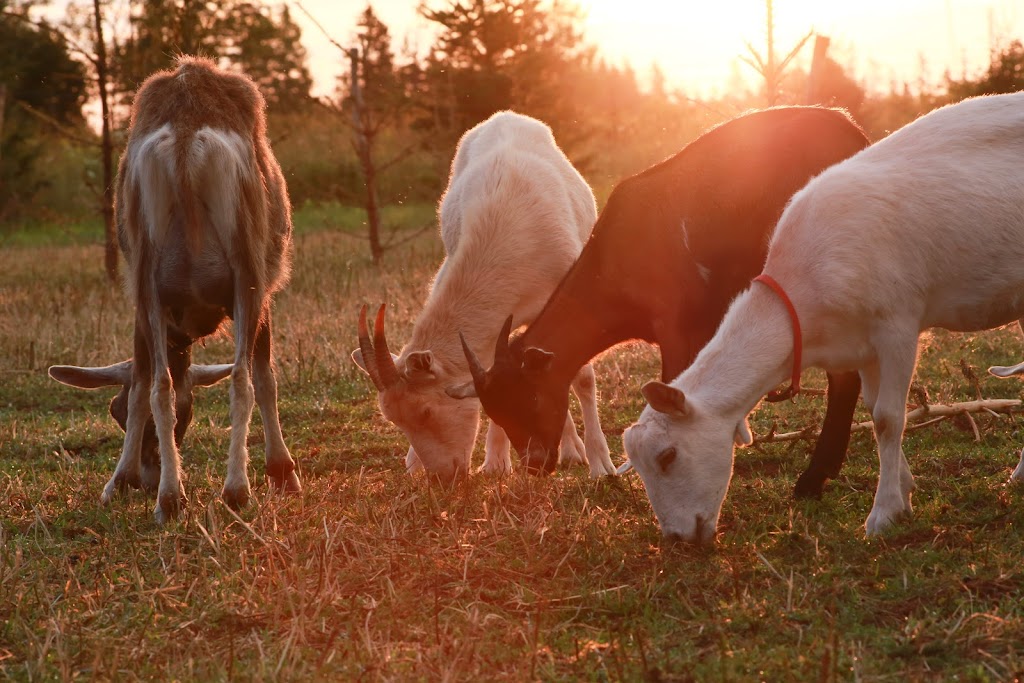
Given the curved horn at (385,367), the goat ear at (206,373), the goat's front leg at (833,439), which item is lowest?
the goat's front leg at (833,439)

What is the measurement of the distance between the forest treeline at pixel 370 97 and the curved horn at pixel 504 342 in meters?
5.83

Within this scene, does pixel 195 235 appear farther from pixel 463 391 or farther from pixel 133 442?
pixel 463 391

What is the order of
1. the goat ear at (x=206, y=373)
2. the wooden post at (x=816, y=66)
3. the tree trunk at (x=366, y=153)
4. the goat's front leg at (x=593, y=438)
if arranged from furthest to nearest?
the tree trunk at (x=366, y=153)
the wooden post at (x=816, y=66)
the goat's front leg at (x=593, y=438)
the goat ear at (x=206, y=373)

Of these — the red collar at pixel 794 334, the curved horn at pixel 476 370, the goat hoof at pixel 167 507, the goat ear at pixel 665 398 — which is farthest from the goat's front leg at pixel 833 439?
the goat hoof at pixel 167 507

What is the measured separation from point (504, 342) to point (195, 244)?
5.33 feet

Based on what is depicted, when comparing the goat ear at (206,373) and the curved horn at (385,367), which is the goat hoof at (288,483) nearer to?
the curved horn at (385,367)

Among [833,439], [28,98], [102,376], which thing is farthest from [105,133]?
[28,98]

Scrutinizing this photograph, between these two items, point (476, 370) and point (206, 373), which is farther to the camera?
point (206, 373)

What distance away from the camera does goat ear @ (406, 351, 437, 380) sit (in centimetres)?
648

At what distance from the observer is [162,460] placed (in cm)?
587

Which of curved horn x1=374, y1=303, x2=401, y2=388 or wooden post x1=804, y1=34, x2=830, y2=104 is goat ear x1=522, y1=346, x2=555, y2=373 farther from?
wooden post x1=804, y1=34, x2=830, y2=104

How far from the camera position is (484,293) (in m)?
6.85

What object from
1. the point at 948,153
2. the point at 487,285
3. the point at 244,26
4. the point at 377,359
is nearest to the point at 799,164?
the point at 948,153

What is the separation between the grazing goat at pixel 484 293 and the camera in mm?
6613
